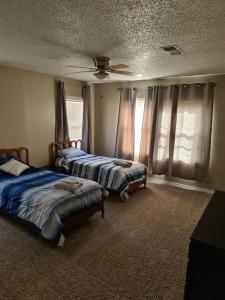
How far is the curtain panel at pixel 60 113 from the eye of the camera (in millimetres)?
4770

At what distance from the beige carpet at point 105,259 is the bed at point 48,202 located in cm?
25

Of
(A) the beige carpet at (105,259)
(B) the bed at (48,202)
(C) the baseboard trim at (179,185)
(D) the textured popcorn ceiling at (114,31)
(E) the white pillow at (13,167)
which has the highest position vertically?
(D) the textured popcorn ceiling at (114,31)

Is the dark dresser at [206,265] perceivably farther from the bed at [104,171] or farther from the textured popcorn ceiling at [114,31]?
the bed at [104,171]

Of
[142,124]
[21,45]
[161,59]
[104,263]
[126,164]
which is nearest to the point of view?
[104,263]

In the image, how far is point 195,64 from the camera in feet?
10.8

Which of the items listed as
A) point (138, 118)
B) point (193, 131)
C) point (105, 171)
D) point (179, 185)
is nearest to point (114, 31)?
point (105, 171)

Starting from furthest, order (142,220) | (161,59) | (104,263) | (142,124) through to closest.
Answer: (142,124)
(142,220)
(161,59)
(104,263)

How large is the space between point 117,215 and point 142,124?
7.93ft

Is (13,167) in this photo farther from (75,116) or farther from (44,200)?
(75,116)

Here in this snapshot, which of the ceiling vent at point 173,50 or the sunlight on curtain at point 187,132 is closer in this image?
the ceiling vent at point 173,50

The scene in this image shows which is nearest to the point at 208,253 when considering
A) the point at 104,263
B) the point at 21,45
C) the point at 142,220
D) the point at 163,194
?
the point at 104,263

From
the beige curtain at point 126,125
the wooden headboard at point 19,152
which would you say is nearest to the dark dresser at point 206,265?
the wooden headboard at point 19,152

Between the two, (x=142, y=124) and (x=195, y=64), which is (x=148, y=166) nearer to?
(x=142, y=124)

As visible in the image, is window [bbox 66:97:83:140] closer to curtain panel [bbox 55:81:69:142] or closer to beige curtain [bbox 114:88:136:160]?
curtain panel [bbox 55:81:69:142]
